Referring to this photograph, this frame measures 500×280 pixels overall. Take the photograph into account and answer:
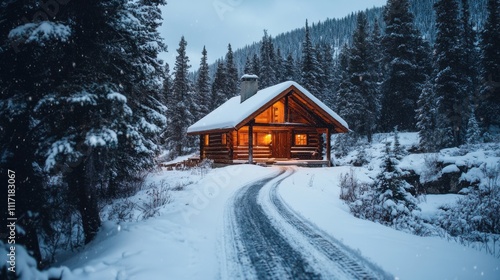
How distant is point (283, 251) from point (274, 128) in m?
18.0

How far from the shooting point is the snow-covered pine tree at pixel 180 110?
38.4 m

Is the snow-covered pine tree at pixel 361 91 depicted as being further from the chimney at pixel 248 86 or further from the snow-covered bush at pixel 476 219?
the snow-covered bush at pixel 476 219

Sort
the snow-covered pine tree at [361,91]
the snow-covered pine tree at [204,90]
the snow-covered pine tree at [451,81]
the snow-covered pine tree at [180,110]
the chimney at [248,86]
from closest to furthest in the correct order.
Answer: the chimney at [248,86] → the snow-covered pine tree at [451,81] → the snow-covered pine tree at [361,91] → the snow-covered pine tree at [180,110] → the snow-covered pine tree at [204,90]

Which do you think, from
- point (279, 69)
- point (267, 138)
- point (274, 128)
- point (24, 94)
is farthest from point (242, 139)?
point (279, 69)

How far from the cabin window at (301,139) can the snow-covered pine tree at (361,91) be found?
448 inches

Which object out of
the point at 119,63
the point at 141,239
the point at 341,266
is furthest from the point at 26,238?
the point at 341,266

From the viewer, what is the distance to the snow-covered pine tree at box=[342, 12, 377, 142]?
33281 millimetres

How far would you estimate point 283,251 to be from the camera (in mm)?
4723

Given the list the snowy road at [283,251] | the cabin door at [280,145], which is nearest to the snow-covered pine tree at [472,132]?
the cabin door at [280,145]

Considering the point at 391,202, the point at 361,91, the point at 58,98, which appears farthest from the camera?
the point at 361,91

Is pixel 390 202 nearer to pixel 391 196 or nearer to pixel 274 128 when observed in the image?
pixel 391 196

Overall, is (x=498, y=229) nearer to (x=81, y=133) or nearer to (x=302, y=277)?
(x=302, y=277)

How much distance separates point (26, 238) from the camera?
16.0 ft

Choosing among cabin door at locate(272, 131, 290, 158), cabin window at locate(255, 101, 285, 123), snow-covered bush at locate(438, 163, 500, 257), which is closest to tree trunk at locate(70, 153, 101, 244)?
snow-covered bush at locate(438, 163, 500, 257)
